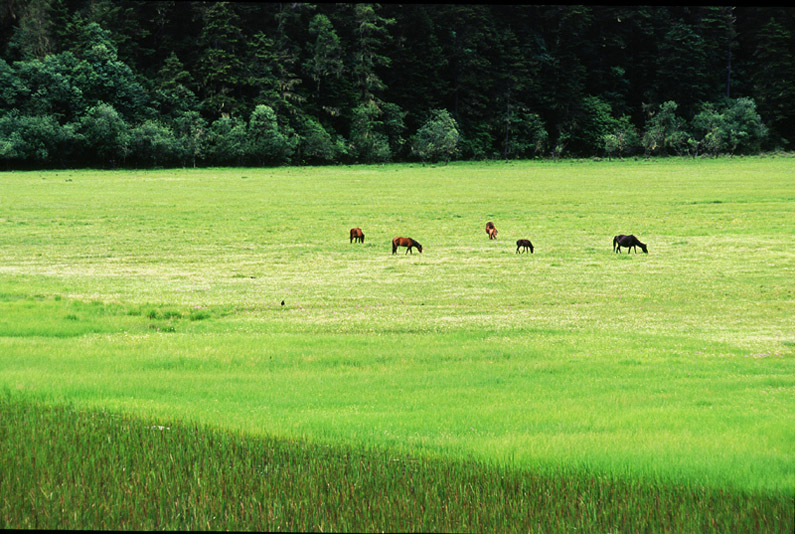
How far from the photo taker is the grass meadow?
6578mm

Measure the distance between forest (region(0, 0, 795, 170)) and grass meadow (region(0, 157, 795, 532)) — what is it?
58926 mm

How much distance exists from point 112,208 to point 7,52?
2603 inches

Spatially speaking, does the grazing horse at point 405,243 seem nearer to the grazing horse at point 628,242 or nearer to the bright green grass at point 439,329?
the bright green grass at point 439,329

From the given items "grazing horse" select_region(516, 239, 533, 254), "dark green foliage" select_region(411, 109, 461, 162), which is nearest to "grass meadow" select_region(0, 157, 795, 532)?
"grazing horse" select_region(516, 239, 533, 254)

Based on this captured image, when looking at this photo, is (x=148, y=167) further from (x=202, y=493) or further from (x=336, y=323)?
(x=202, y=493)

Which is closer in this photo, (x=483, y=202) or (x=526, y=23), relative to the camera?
(x=483, y=202)

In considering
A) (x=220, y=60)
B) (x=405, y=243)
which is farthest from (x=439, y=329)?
(x=220, y=60)

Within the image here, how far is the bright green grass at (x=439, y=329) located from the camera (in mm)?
8594

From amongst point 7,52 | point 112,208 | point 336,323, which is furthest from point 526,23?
point 336,323

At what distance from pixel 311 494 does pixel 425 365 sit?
6.63m

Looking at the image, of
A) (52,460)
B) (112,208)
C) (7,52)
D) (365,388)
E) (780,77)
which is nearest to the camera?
(52,460)

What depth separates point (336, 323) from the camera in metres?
17.7

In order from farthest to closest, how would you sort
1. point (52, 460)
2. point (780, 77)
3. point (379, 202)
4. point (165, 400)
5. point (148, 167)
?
point (780, 77)
point (148, 167)
point (379, 202)
point (165, 400)
point (52, 460)

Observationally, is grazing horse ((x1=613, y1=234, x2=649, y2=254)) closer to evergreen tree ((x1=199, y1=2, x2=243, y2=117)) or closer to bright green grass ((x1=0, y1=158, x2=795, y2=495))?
bright green grass ((x1=0, y1=158, x2=795, y2=495))
